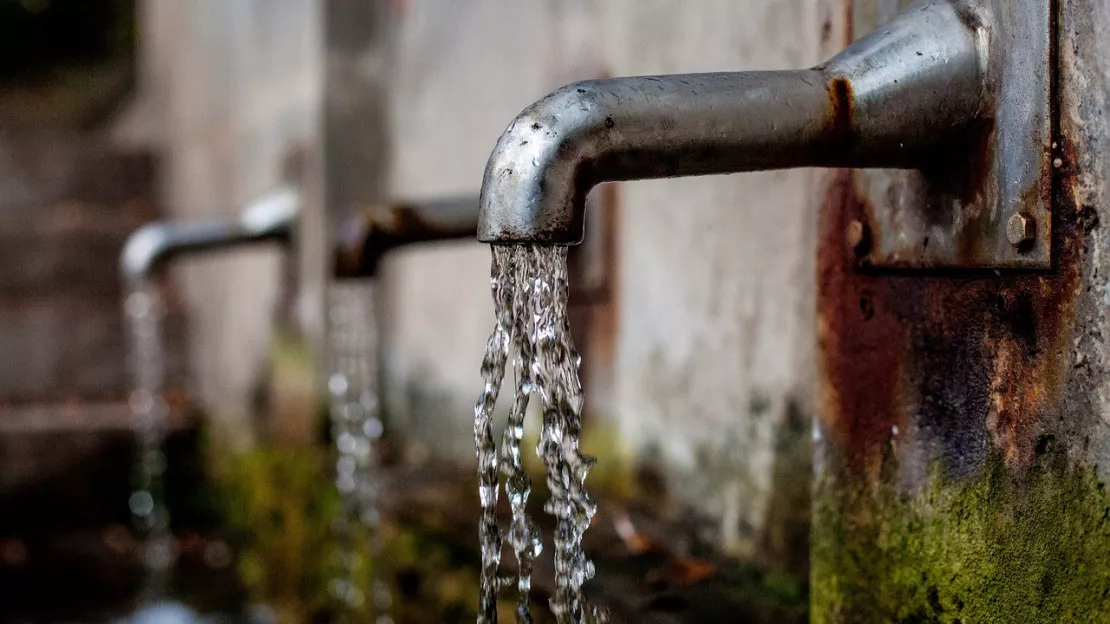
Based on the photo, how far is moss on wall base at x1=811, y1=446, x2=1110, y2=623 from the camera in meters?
1.08

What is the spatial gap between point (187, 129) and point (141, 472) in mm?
2082

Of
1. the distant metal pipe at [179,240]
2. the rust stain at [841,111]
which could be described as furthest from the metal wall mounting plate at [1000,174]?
the distant metal pipe at [179,240]

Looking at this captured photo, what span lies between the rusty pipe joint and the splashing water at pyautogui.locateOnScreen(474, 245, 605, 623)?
A: 78mm

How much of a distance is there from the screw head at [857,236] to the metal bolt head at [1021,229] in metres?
0.27

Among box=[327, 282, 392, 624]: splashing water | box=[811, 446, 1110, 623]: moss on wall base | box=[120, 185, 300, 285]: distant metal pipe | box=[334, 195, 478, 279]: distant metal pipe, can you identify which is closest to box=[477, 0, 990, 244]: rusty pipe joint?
box=[811, 446, 1110, 623]: moss on wall base

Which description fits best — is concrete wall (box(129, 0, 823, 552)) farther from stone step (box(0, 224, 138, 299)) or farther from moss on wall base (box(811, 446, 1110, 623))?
stone step (box(0, 224, 138, 299))

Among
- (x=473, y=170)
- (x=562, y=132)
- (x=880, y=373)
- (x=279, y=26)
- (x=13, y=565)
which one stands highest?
(x=279, y=26)

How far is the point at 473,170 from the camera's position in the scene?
315 centimetres

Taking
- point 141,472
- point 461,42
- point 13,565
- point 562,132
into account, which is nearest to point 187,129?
point 141,472

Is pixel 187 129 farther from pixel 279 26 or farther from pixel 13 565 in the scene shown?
pixel 13 565

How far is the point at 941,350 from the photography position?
1.27m

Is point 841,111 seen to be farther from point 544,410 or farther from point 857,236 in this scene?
point 544,410

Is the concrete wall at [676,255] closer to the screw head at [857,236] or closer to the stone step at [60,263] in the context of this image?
the screw head at [857,236]

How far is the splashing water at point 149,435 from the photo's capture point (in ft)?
15.2
